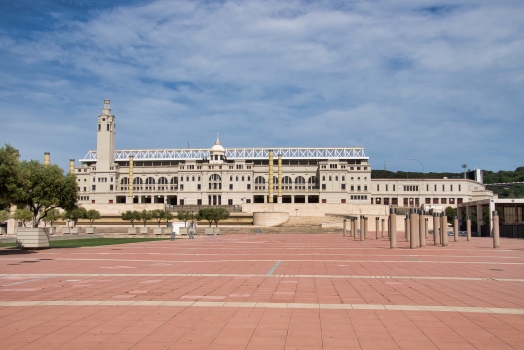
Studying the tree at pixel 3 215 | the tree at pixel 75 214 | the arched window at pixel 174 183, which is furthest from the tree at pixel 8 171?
the arched window at pixel 174 183

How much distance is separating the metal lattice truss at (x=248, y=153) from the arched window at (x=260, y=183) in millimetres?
8361

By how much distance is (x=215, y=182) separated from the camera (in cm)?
11031

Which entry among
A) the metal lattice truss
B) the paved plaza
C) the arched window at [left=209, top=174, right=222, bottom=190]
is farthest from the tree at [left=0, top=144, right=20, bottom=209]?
the metal lattice truss

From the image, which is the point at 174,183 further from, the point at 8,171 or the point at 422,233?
the point at 8,171

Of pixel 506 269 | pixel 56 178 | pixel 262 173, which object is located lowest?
pixel 506 269

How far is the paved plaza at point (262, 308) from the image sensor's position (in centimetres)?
687

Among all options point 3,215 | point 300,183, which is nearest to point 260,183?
point 300,183

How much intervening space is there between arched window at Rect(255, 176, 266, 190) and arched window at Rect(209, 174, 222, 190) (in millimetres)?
8628

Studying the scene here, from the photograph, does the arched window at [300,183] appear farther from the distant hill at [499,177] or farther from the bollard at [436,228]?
the bollard at [436,228]

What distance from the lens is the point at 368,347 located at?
21.3 feet

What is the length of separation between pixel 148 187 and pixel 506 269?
107 m

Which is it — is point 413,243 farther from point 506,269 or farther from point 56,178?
point 56,178

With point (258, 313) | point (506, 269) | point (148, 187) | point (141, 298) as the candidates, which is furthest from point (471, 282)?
point (148, 187)

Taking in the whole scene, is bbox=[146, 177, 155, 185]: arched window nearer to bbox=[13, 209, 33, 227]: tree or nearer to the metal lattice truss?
the metal lattice truss
